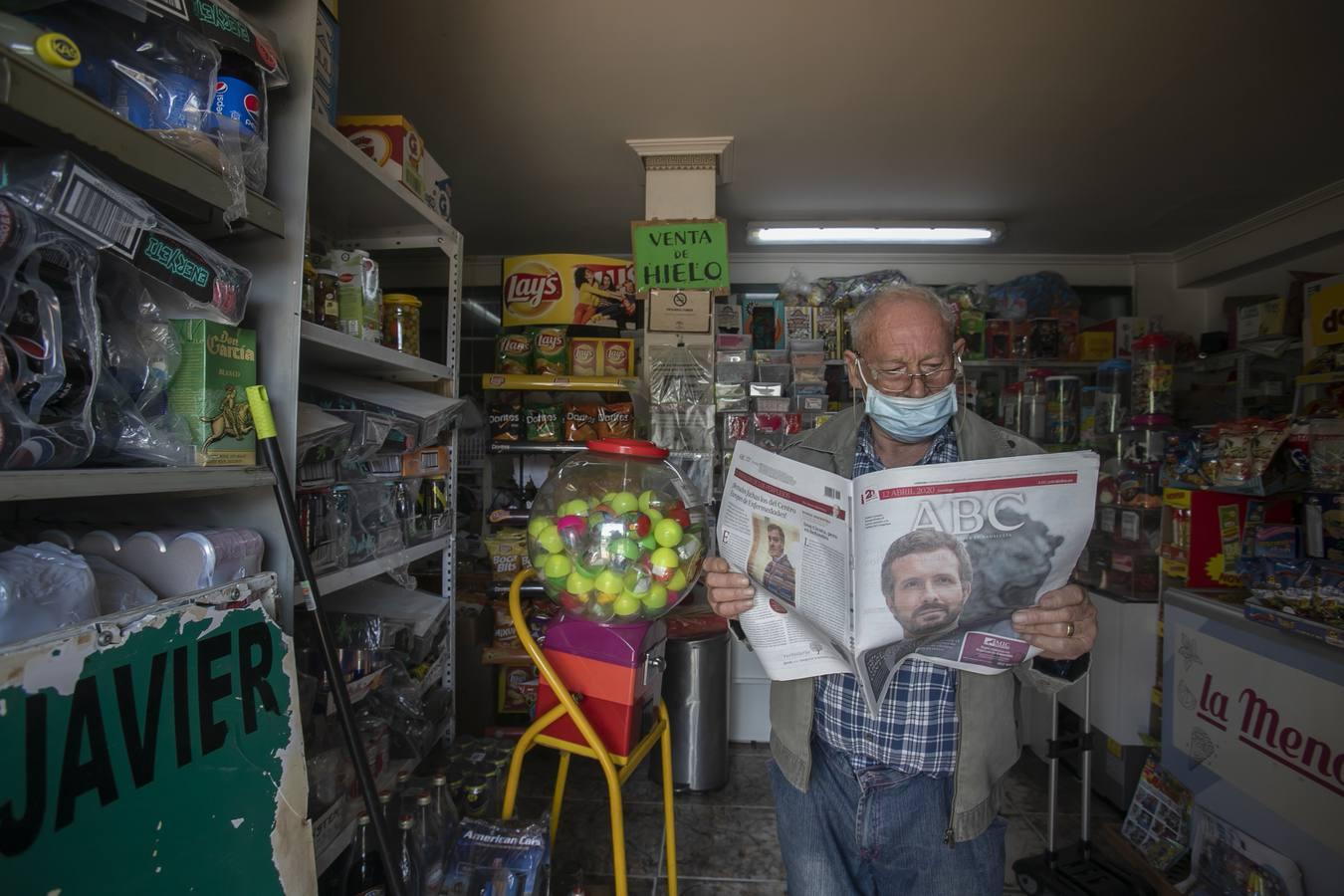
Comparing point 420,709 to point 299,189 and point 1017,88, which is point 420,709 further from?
point 1017,88

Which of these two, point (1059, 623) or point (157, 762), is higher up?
point (1059, 623)

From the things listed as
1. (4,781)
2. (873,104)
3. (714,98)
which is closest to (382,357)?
(4,781)

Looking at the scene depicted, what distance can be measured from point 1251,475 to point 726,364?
2.22 m

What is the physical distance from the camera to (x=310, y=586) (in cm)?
128

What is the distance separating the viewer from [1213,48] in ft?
8.32

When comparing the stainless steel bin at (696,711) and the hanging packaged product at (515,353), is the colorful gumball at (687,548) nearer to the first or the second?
the stainless steel bin at (696,711)

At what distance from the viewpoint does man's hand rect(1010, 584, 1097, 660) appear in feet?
3.81

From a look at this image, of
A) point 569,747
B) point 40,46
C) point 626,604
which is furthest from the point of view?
point 569,747

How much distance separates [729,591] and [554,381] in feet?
7.13

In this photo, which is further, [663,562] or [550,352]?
[550,352]

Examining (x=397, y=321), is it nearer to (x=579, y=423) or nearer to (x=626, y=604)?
(x=626, y=604)

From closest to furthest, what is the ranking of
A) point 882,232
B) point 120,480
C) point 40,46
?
point 40,46, point 120,480, point 882,232

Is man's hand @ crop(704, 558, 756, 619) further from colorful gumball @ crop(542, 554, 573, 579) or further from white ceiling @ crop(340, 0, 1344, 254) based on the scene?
white ceiling @ crop(340, 0, 1344, 254)

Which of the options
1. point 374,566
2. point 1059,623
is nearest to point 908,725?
point 1059,623
